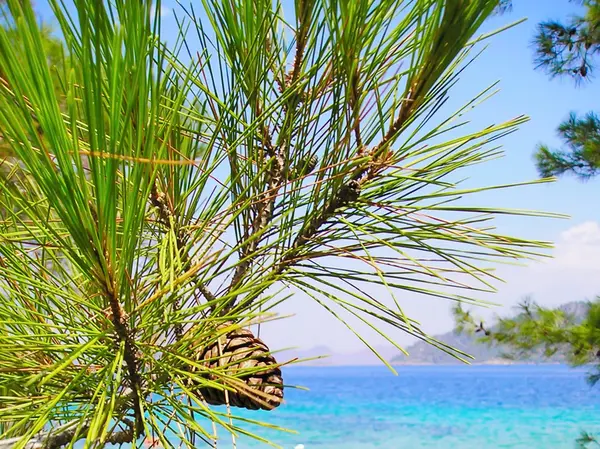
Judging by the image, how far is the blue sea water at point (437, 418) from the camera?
852cm

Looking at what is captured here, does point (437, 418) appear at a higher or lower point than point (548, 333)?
lower

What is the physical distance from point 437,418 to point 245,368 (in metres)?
11.2

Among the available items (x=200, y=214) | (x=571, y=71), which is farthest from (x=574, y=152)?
(x=200, y=214)

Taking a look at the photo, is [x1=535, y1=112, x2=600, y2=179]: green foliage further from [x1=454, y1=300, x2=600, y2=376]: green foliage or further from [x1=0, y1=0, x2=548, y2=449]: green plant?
[x1=0, y1=0, x2=548, y2=449]: green plant

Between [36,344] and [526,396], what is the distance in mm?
16020

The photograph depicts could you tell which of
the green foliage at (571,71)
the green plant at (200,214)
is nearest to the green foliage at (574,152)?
the green foliage at (571,71)

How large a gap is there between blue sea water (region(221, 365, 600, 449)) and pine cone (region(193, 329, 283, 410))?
213 inches

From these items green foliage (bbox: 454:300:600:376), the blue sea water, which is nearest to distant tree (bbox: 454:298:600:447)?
green foliage (bbox: 454:300:600:376)

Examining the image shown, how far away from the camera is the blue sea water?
852 centimetres

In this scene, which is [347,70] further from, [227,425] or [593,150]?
[593,150]

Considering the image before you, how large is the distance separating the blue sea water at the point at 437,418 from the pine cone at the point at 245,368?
542cm

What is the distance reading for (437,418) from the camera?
10750 millimetres

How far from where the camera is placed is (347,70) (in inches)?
14.2

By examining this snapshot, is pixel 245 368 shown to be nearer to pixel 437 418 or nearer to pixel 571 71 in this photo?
pixel 571 71
